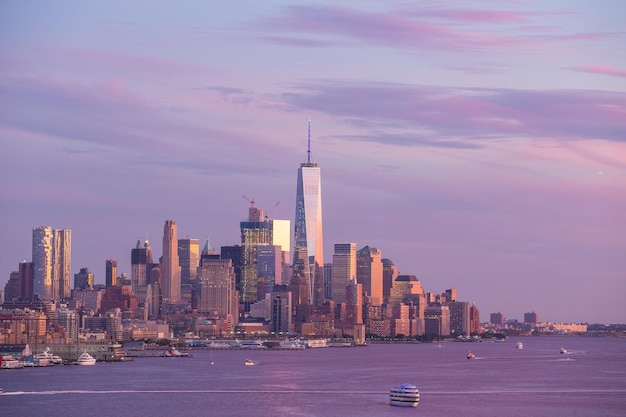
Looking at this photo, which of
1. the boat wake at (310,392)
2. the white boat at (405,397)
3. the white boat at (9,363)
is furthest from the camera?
the white boat at (9,363)

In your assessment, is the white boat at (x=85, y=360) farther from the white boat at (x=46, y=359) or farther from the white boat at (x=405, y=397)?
the white boat at (x=405, y=397)

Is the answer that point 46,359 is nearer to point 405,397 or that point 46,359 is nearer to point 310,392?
point 310,392

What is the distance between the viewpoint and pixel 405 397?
3418 inches

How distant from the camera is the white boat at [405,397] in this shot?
8644 cm

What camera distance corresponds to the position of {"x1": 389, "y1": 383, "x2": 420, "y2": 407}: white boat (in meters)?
86.4

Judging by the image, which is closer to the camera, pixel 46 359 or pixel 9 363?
pixel 9 363

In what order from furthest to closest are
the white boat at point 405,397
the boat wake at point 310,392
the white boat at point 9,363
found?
the white boat at point 9,363
the boat wake at point 310,392
the white boat at point 405,397

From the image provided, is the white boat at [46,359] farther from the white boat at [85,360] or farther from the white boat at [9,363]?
the white boat at [9,363]

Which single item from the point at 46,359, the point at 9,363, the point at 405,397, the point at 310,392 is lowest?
the point at 310,392

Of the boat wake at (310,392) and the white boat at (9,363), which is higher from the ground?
the white boat at (9,363)

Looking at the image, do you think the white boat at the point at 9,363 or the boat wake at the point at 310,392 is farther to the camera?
the white boat at the point at 9,363

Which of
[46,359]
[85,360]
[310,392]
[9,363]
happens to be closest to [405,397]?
[310,392]

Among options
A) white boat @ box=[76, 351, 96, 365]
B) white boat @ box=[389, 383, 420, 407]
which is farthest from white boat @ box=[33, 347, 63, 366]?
white boat @ box=[389, 383, 420, 407]

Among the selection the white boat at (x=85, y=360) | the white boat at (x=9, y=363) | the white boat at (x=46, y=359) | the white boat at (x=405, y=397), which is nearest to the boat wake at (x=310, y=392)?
the white boat at (x=405, y=397)
